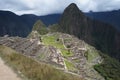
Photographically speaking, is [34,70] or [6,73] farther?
[6,73]

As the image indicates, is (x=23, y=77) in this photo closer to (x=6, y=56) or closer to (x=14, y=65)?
(x=14, y=65)

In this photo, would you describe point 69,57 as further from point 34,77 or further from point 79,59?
point 34,77

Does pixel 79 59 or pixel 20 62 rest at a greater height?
pixel 20 62

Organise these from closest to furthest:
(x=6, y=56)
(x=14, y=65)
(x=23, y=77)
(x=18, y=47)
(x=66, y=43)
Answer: (x=23, y=77), (x=14, y=65), (x=6, y=56), (x=18, y=47), (x=66, y=43)

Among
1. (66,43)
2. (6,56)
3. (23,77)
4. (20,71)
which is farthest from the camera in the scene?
(66,43)

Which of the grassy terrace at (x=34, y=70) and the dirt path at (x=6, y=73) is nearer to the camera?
the grassy terrace at (x=34, y=70)

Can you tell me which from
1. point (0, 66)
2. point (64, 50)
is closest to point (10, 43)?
point (0, 66)

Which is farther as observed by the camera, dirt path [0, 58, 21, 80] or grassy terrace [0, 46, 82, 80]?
dirt path [0, 58, 21, 80]

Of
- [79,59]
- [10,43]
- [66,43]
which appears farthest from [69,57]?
[10,43]

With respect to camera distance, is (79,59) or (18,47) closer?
(18,47)

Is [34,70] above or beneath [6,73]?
above
